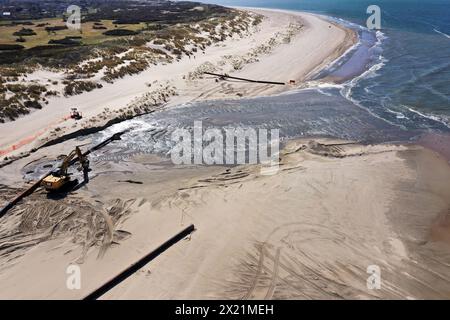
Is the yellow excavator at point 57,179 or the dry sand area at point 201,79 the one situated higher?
the dry sand area at point 201,79

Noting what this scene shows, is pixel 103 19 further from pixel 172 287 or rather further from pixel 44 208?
pixel 172 287

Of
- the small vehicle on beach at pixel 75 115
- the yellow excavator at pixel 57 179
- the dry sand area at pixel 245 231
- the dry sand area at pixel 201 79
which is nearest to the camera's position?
the dry sand area at pixel 245 231

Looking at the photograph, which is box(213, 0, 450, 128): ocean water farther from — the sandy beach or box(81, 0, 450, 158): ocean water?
the sandy beach

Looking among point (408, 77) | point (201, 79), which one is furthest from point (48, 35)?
point (408, 77)

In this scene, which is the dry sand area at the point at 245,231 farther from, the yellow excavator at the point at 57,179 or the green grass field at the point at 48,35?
the green grass field at the point at 48,35

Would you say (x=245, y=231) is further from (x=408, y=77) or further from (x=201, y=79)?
(x=408, y=77)

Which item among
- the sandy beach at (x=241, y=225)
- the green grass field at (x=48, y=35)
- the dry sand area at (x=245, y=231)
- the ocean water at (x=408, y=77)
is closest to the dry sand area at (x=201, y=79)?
the sandy beach at (x=241, y=225)
